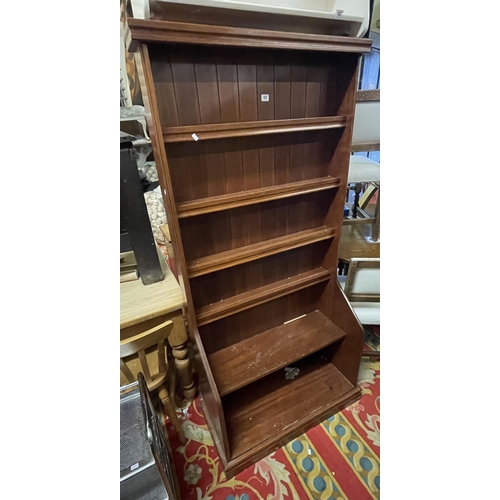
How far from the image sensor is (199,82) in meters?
0.99

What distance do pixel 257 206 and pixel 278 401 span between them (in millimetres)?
1076

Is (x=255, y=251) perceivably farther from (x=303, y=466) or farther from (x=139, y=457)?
(x=303, y=466)

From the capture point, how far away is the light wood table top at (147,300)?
123 centimetres

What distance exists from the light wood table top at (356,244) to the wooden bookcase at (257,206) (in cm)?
23

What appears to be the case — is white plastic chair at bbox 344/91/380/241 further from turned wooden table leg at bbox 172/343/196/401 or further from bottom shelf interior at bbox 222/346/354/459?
turned wooden table leg at bbox 172/343/196/401

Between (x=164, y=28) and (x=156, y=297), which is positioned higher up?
(x=164, y=28)

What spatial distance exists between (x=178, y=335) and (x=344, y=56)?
139cm

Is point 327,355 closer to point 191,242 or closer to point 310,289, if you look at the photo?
point 310,289

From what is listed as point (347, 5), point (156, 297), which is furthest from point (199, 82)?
point (156, 297)

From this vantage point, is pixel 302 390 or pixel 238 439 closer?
pixel 238 439

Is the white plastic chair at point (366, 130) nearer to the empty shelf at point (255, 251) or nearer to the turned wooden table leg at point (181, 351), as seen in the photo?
the empty shelf at point (255, 251)

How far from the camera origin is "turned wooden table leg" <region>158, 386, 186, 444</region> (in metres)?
1.41

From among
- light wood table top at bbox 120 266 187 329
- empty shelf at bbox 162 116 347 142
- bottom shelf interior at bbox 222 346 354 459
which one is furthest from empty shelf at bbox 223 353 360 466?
empty shelf at bbox 162 116 347 142

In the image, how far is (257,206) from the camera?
1.28 m
